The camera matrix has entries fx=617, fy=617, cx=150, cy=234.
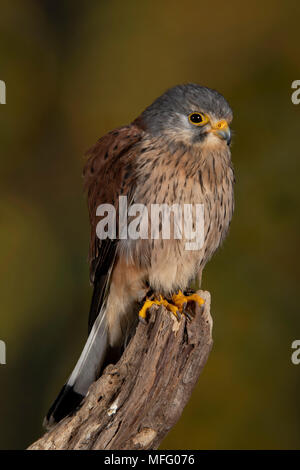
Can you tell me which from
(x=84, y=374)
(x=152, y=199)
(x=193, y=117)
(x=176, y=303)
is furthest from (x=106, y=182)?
(x=84, y=374)

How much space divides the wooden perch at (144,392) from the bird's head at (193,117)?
2.30 feet

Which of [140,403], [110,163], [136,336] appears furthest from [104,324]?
[110,163]

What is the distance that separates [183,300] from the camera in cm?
252

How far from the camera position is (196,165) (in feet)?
8.13

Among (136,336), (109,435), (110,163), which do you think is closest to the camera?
(109,435)

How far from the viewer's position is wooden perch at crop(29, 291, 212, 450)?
2.26 meters

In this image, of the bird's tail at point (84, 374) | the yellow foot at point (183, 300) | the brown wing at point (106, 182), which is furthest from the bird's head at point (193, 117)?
the bird's tail at point (84, 374)

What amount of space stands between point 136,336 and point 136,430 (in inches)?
13.7

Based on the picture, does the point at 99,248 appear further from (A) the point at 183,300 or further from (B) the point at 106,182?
(A) the point at 183,300

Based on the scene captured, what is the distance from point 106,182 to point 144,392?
34.5 inches

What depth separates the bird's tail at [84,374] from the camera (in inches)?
98.4

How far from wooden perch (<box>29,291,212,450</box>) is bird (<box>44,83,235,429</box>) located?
0.12m

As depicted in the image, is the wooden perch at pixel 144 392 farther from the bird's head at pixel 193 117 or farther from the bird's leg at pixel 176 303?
the bird's head at pixel 193 117

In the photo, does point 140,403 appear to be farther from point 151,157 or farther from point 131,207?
point 151,157
